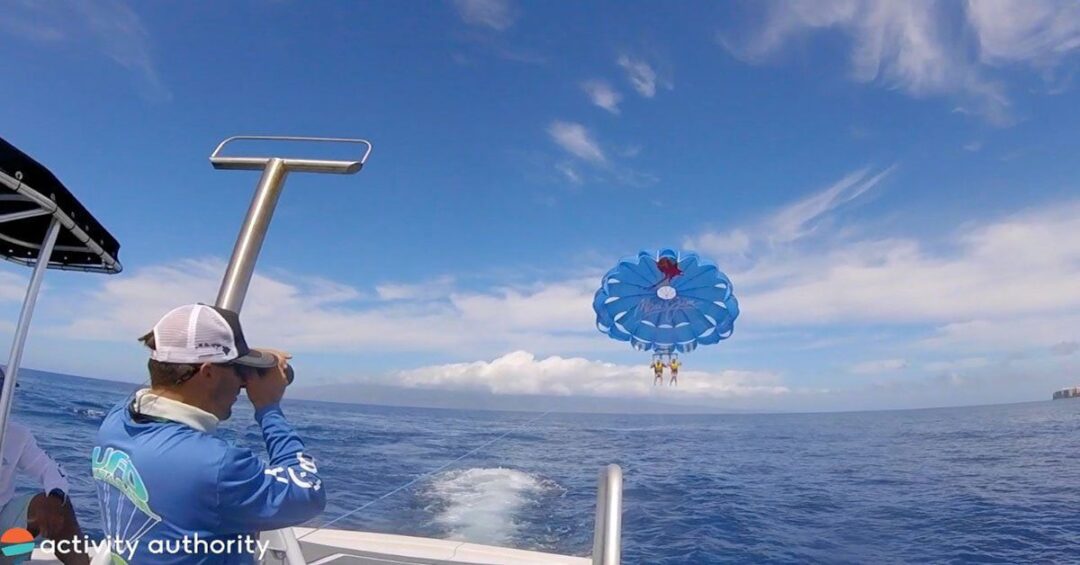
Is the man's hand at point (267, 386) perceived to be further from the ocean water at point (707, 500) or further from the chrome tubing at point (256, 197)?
the ocean water at point (707, 500)

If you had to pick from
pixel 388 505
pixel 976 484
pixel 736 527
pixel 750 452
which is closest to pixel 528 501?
A: pixel 388 505

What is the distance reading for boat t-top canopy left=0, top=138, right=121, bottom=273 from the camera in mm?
2896

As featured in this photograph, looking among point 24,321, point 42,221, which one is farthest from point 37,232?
point 24,321

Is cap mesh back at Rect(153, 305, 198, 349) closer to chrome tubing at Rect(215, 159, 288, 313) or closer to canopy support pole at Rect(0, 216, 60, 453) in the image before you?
chrome tubing at Rect(215, 159, 288, 313)

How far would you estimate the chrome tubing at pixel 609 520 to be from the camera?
221 centimetres

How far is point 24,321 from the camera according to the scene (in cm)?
333

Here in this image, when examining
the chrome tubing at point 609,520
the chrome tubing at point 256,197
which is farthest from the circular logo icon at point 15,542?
the chrome tubing at point 609,520

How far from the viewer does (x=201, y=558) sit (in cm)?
160

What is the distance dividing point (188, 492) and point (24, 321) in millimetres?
2766

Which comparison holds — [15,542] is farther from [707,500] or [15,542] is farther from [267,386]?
[707,500]

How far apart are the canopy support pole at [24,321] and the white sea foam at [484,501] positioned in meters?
7.82

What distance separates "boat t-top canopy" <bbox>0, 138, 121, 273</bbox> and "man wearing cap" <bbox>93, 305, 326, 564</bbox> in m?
1.95

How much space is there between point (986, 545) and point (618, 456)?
1479cm

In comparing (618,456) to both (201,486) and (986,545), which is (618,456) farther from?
(201,486)
